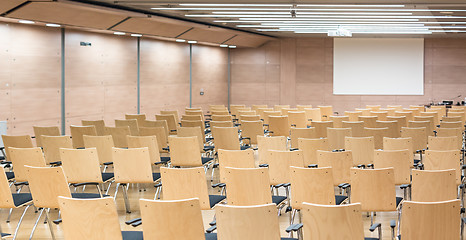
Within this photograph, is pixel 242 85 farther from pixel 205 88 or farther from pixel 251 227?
pixel 251 227

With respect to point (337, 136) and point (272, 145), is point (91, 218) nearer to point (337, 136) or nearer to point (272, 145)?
point (272, 145)

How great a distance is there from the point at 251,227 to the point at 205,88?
20.7 metres

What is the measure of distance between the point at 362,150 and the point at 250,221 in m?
4.97

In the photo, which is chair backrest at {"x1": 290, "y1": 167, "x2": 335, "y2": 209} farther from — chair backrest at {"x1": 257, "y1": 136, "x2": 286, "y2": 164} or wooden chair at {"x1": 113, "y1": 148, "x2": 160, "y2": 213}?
chair backrest at {"x1": 257, "y1": 136, "x2": 286, "y2": 164}

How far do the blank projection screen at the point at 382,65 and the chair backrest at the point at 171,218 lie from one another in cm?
2238

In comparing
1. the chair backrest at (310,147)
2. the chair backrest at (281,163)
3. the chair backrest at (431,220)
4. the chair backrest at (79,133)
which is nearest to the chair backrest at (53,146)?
the chair backrest at (79,133)

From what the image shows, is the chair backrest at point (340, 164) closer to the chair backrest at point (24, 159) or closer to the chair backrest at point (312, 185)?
the chair backrest at point (312, 185)

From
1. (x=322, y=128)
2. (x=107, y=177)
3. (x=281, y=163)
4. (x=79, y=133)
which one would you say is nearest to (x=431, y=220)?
(x=281, y=163)

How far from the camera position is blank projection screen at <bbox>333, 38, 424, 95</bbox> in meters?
26.1


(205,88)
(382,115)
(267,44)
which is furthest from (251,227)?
(267,44)

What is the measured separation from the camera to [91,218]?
4.87m

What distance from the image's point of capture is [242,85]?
27.2 metres

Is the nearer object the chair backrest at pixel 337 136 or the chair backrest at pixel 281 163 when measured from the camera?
the chair backrest at pixel 281 163

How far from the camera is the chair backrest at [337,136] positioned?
11.1 meters
